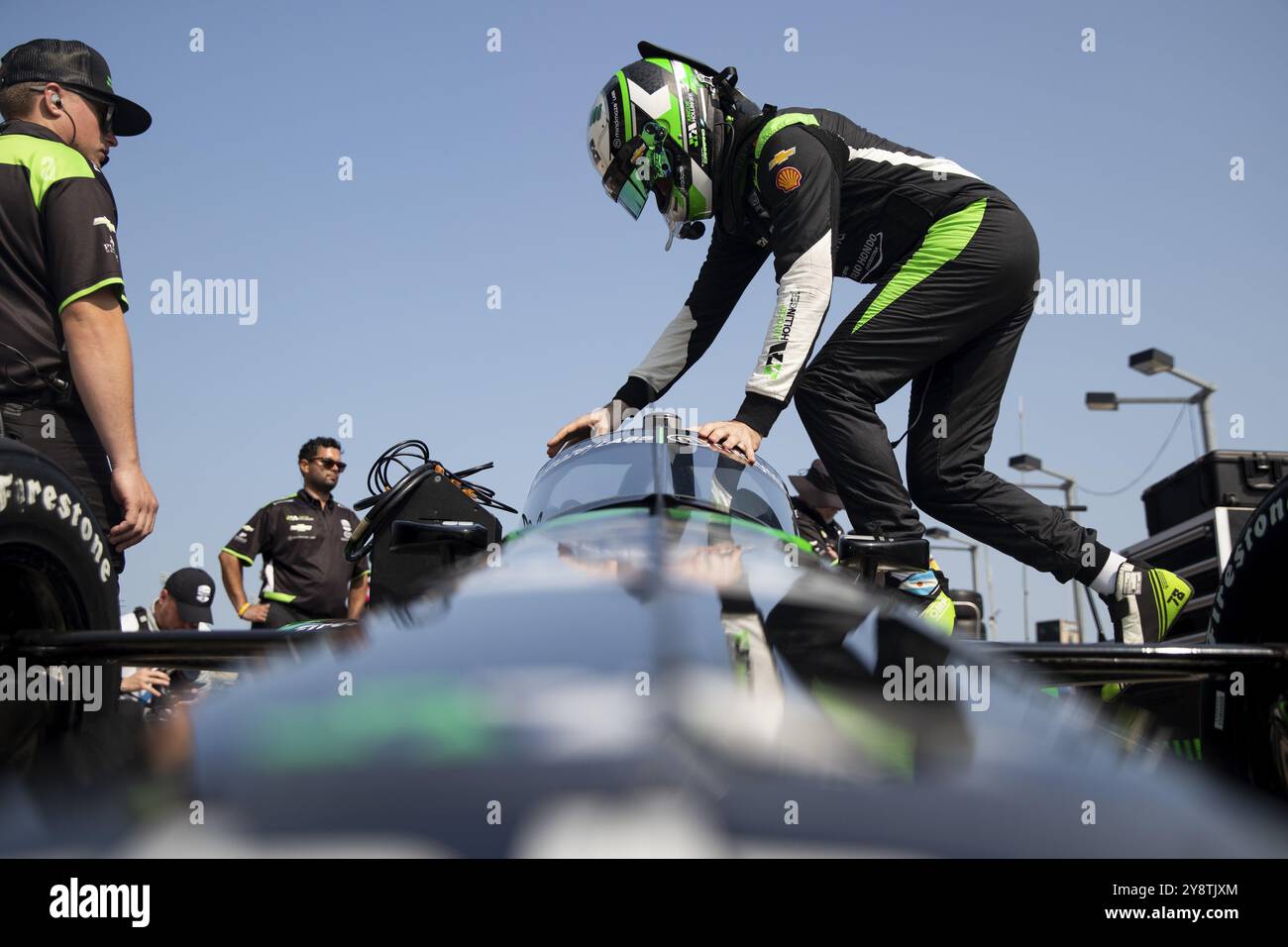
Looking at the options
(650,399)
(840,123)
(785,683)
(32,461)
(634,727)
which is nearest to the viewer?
(634,727)

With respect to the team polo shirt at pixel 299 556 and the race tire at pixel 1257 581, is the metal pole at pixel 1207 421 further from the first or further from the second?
the race tire at pixel 1257 581

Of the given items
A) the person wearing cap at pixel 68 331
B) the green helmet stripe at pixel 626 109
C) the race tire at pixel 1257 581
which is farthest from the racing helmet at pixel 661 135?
the race tire at pixel 1257 581

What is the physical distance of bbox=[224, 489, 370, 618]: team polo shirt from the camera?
7188mm

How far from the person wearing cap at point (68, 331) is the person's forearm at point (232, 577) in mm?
4839

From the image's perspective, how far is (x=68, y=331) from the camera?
2.63 metres

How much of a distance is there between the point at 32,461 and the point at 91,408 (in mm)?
A: 706

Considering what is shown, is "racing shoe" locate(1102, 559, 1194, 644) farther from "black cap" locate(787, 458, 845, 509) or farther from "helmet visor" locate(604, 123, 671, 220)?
"black cap" locate(787, 458, 845, 509)

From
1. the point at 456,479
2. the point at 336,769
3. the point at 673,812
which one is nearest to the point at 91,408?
the point at 456,479

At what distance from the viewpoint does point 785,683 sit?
104cm

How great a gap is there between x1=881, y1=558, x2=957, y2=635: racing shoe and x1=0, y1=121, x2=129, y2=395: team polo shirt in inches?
81.2

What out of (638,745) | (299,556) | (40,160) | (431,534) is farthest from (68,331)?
(299,556)

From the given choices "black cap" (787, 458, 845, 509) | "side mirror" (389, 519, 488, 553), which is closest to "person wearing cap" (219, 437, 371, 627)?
"black cap" (787, 458, 845, 509)

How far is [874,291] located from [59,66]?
244 centimetres
